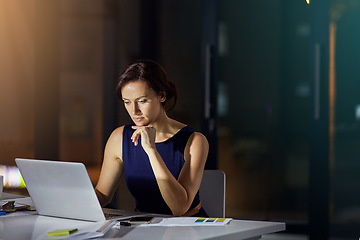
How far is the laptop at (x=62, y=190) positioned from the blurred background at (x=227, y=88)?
2463 mm

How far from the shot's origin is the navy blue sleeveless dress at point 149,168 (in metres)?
2.26

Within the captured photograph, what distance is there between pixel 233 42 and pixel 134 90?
2.31 meters

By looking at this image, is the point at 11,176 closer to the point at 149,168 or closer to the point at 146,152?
the point at 149,168

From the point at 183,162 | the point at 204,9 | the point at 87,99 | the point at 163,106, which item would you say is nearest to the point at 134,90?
the point at 163,106

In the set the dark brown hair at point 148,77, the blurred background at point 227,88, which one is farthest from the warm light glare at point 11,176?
the dark brown hair at point 148,77

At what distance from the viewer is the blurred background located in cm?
405

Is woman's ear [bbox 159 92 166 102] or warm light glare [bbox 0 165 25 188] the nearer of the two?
woman's ear [bbox 159 92 166 102]

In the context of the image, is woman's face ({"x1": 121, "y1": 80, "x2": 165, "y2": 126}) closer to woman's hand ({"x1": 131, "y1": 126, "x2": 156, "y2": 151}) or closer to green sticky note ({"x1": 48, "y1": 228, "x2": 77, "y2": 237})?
woman's hand ({"x1": 131, "y1": 126, "x2": 156, "y2": 151})

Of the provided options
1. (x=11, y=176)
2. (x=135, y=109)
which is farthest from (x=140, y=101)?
(x=11, y=176)

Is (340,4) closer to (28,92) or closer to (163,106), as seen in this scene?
(163,106)

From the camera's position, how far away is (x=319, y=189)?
3.97 m

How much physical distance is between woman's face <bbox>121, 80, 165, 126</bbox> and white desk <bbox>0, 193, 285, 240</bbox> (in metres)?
0.59

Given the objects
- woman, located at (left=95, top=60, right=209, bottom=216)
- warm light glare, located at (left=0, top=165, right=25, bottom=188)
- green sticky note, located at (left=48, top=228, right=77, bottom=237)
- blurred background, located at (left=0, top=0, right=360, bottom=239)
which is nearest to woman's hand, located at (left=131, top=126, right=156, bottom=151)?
woman, located at (left=95, top=60, right=209, bottom=216)

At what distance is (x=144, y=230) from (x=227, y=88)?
9.54 feet
